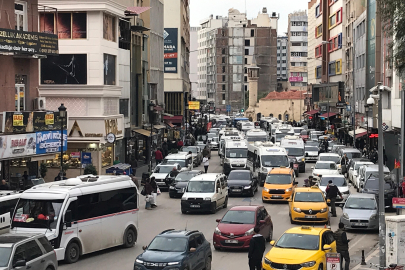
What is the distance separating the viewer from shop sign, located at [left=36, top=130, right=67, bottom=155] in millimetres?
36469

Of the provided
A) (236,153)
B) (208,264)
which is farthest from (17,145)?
(236,153)

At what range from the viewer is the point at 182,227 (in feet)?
92.4

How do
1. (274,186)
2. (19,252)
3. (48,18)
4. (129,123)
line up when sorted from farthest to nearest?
(129,123) < (48,18) < (274,186) < (19,252)

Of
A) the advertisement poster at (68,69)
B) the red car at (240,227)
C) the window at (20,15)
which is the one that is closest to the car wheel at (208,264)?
the red car at (240,227)

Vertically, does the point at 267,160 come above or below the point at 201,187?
above

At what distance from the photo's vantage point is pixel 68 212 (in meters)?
20.5

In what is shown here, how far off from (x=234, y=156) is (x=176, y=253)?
105 ft

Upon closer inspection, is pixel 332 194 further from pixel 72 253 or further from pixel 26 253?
pixel 26 253

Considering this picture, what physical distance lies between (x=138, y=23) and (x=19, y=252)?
4548 centimetres

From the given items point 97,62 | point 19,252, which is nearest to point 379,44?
point 97,62

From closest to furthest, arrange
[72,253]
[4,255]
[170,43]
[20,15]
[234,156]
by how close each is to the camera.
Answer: [4,255] < [72,253] < [20,15] < [234,156] < [170,43]

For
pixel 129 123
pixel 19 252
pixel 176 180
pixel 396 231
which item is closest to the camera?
pixel 19 252

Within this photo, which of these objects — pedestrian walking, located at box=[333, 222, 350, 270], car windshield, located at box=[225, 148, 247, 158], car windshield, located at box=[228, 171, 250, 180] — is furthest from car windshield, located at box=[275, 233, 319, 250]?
car windshield, located at box=[225, 148, 247, 158]

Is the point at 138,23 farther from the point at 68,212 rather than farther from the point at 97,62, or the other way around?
the point at 68,212
